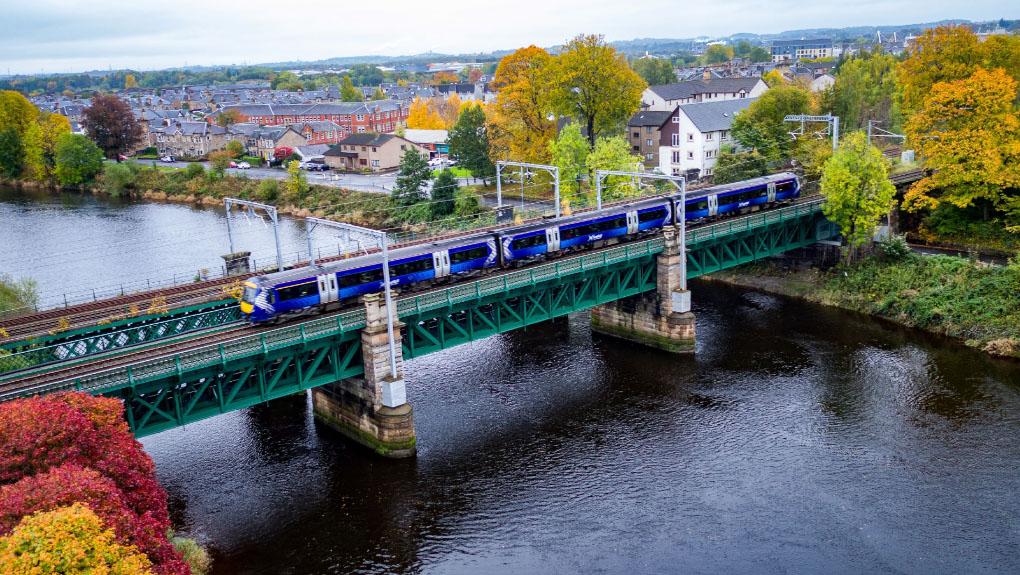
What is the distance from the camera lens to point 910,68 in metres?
68.4

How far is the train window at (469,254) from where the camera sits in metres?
47.0

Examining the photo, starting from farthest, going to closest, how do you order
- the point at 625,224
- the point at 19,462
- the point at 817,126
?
the point at 817,126 < the point at 625,224 < the point at 19,462

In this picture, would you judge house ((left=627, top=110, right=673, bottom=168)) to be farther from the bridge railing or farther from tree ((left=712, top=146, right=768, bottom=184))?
the bridge railing

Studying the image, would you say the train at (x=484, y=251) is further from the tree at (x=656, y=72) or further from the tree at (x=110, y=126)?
the tree at (x=656, y=72)

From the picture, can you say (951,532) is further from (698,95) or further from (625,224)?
(698,95)

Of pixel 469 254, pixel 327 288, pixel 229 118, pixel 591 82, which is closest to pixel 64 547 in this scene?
pixel 327 288

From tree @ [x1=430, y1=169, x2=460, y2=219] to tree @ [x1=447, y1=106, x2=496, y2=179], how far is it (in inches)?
250

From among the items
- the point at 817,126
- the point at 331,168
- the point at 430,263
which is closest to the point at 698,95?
the point at 817,126

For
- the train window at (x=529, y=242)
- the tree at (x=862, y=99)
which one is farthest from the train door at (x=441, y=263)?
A: the tree at (x=862, y=99)

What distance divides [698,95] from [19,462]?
374 ft

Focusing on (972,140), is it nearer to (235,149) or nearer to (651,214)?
(651,214)

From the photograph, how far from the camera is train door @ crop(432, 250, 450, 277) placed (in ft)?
151

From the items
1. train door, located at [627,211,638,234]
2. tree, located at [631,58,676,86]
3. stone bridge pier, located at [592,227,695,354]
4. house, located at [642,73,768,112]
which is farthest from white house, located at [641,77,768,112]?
stone bridge pier, located at [592,227,695,354]

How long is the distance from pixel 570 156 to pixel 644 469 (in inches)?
1662
